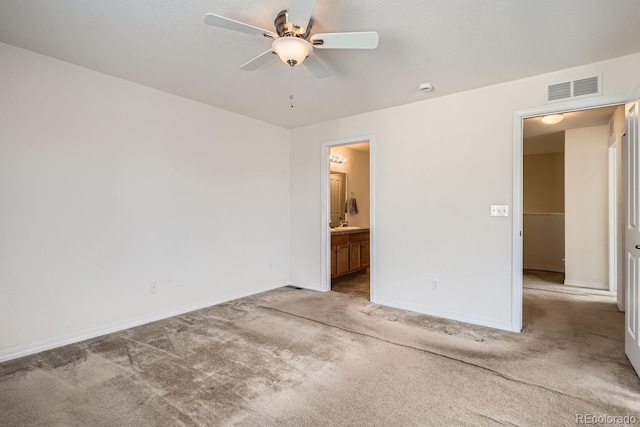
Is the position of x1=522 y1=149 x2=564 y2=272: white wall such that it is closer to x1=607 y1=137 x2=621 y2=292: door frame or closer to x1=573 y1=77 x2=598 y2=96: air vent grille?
x1=607 y1=137 x2=621 y2=292: door frame

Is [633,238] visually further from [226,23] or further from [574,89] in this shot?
[226,23]

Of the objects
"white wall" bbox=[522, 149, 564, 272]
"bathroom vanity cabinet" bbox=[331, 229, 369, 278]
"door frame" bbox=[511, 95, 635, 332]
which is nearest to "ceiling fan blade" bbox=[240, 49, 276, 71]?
"door frame" bbox=[511, 95, 635, 332]

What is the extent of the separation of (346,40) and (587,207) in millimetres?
5223

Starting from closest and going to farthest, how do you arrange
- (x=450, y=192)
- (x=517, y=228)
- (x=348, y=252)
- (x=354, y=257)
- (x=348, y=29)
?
(x=348, y=29) → (x=517, y=228) → (x=450, y=192) → (x=348, y=252) → (x=354, y=257)

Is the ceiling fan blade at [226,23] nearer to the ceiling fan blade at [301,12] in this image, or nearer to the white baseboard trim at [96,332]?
the ceiling fan blade at [301,12]

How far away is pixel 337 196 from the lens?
6.29 metres

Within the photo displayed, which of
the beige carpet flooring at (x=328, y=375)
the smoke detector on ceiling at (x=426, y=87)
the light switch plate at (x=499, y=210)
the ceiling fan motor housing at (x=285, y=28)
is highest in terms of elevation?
the smoke detector on ceiling at (x=426, y=87)

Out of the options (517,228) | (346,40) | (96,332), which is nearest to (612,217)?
(517,228)

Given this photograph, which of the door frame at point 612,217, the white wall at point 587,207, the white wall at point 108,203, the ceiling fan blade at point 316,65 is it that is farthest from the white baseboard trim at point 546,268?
the ceiling fan blade at point 316,65

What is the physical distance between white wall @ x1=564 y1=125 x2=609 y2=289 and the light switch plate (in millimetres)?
2997

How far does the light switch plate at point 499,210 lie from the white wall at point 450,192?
53 millimetres

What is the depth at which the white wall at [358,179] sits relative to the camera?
21.5 ft

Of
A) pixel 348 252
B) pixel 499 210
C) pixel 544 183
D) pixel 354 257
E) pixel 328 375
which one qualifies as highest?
pixel 544 183

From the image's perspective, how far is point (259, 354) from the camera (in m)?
2.59
